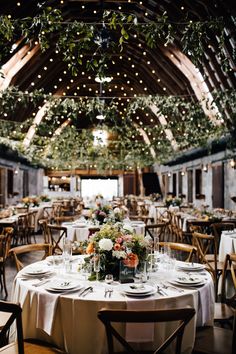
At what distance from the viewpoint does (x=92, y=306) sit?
8.77ft

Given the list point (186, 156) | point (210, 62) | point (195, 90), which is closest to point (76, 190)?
point (186, 156)

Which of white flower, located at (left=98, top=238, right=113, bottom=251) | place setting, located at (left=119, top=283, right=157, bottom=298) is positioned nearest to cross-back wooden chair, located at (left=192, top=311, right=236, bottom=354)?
place setting, located at (left=119, top=283, right=157, bottom=298)

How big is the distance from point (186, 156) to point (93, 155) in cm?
593

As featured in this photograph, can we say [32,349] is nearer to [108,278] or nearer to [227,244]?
[108,278]

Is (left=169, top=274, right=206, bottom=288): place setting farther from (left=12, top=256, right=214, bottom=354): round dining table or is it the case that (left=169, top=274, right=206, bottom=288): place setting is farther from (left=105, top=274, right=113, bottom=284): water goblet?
(left=105, top=274, right=113, bottom=284): water goblet

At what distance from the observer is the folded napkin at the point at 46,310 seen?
2.77 meters

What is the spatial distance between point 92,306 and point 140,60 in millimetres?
14265

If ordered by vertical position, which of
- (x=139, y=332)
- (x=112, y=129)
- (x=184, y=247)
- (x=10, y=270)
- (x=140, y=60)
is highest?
(x=140, y=60)

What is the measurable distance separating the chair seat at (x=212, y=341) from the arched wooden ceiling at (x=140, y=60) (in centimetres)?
388

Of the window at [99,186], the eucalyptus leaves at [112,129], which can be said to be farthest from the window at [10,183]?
the window at [99,186]

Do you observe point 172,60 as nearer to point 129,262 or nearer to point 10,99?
point 10,99

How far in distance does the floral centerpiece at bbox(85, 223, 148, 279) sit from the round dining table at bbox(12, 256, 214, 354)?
0.54 ft

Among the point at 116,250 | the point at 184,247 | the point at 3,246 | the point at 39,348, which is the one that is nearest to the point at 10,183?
the point at 3,246

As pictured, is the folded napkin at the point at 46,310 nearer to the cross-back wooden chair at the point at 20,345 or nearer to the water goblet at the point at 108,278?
the cross-back wooden chair at the point at 20,345
